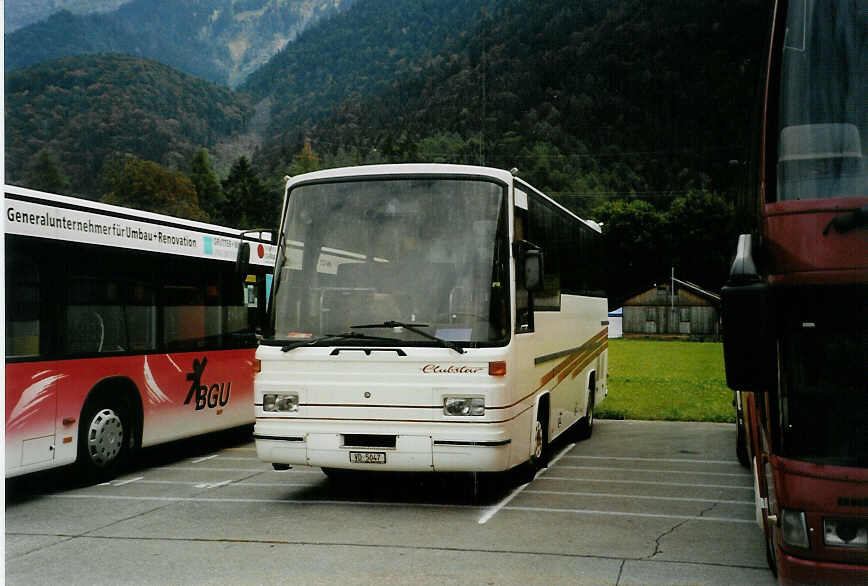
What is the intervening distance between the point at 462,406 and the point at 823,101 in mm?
4639

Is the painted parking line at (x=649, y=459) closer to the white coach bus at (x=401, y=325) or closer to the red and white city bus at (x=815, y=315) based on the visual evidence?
the white coach bus at (x=401, y=325)

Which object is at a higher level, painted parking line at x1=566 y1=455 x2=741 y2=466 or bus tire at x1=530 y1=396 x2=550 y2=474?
bus tire at x1=530 y1=396 x2=550 y2=474

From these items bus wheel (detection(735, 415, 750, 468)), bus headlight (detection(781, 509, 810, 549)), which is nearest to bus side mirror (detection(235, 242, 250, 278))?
bus wheel (detection(735, 415, 750, 468))

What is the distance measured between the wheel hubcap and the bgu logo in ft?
5.14

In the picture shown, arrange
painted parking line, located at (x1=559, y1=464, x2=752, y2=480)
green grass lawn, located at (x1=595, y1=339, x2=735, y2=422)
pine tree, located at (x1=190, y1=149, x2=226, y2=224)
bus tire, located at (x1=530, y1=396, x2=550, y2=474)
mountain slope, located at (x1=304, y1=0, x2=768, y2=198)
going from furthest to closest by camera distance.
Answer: pine tree, located at (x1=190, y1=149, x2=226, y2=224) < mountain slope, located at (x1=304, y1=0, x2=768, y2=198) < green grass lawn, located at (x1=595, y1=339, x2=735, y2=422) < painted parking line, located at (x1=559, y1=464, x2=752, y2=480) < bus tire, located at (x1=530, y1=396, x2=550, y2=474)

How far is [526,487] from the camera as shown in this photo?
424 inches

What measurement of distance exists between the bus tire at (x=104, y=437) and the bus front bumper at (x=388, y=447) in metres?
2.44

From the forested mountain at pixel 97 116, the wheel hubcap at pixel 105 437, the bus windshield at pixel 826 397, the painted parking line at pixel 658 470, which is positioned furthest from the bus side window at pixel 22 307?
the forested mountain at pixel 97 116

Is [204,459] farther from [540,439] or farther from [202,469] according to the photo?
[540,439]

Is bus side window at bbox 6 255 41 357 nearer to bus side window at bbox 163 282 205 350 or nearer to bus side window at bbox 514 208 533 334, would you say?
bus side window at bbox 163 282 205 350

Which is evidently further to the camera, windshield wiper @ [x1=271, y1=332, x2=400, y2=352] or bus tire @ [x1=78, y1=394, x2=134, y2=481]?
bus tire @ [x1=78, y1=394, x2=134, y2=481]

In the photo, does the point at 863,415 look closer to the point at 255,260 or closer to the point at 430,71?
the point at 255,260

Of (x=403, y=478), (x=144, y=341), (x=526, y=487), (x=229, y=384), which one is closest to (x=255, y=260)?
(x=229, y=384)

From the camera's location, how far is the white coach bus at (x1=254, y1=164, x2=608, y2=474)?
359 inches
